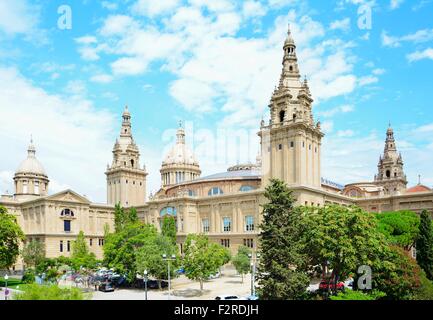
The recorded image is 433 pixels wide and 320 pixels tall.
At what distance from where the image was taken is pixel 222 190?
8925 centimetres

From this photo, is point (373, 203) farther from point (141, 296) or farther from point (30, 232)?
point (30, 232)

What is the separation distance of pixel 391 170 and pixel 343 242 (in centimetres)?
8503

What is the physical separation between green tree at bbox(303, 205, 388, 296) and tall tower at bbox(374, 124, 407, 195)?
251ft

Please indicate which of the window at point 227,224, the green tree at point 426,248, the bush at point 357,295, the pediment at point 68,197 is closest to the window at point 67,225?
the pediment at point 68,197

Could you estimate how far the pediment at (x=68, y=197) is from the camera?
300ft

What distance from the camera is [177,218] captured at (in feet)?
284

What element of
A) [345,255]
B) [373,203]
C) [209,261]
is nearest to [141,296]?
[209,261]

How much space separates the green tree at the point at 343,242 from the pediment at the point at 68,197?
66.1m

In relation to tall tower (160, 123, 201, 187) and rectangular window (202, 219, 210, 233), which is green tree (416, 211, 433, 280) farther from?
tall tower (160, 123, 201, 187)

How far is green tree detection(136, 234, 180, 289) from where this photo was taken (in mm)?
51750

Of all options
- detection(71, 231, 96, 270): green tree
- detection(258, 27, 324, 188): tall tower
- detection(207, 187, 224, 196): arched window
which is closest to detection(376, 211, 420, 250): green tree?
detection(258, 27, 324, 188): tall tower

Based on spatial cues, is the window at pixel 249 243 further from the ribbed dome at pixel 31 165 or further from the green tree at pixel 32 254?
the ribbed dome at pixel 31 165

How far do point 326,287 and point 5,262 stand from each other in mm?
40771
